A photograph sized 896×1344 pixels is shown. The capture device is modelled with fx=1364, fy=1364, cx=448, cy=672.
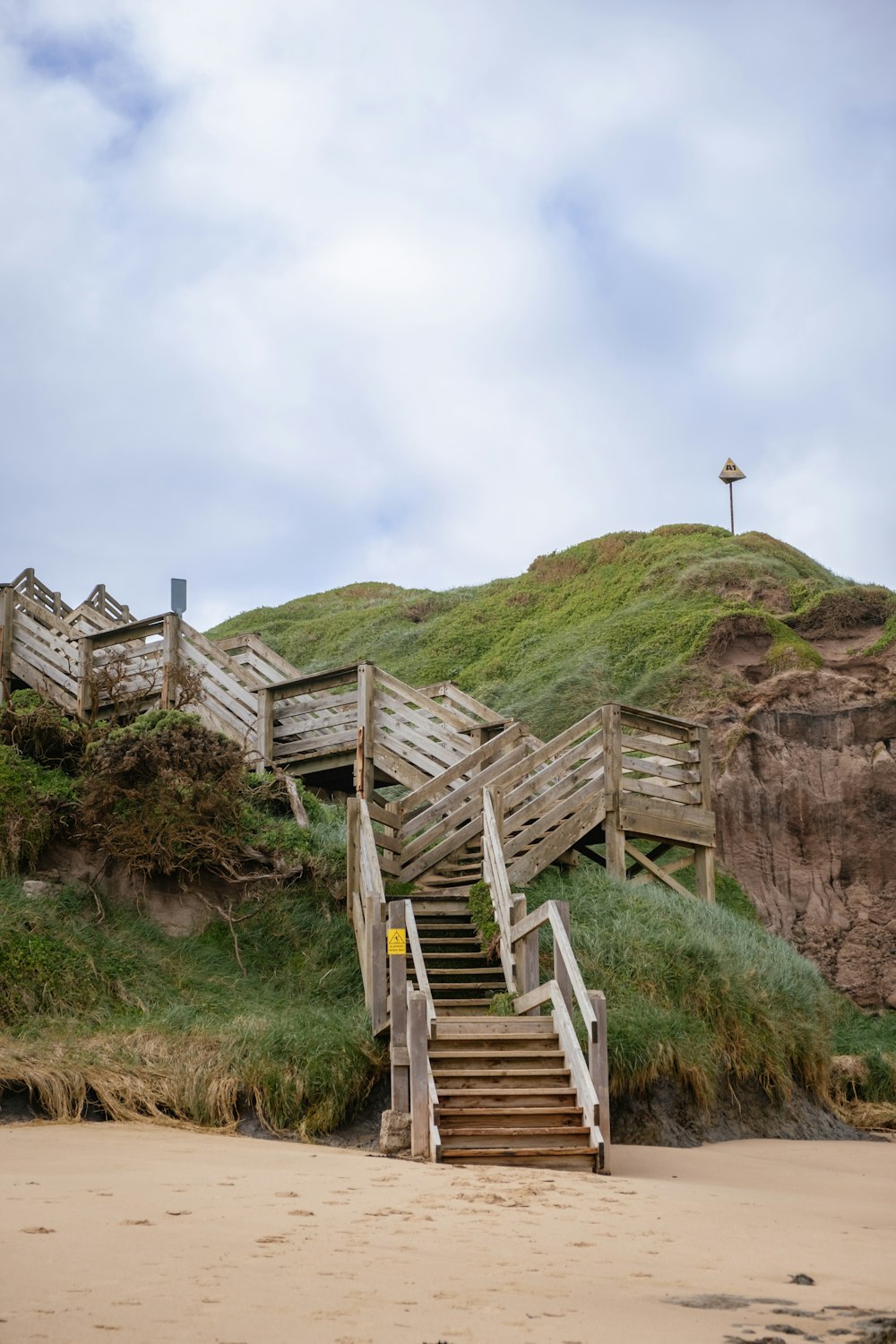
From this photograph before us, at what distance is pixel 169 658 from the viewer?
64.1 ft

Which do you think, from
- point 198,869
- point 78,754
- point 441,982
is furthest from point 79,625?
point 441,982

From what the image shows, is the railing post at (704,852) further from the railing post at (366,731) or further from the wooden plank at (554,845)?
the railing post at (366,731)

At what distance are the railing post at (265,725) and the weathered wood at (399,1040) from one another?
7.86m

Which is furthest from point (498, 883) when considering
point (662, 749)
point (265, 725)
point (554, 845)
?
point (265, 725)

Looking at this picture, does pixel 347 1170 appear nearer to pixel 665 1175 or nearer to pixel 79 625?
pixel 665 1175

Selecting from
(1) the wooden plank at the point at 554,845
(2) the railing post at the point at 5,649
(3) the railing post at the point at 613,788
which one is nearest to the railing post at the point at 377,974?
(1) the wooden plank at the point at 554,845

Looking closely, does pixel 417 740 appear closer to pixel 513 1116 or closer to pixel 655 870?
pixel 655 870

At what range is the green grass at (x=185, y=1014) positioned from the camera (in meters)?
11.1

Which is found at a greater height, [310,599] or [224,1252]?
[310,599]

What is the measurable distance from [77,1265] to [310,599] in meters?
41.4

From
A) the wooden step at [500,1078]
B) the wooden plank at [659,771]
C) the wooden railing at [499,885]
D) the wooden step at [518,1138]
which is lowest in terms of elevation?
the wooden step at [518,1138]

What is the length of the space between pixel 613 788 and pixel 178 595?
1210 cm

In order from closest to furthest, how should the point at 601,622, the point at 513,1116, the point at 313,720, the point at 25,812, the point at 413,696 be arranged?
the point at 513,1116 → the point at 25,812 → the point at 413,696 → the point at 313,720 → the point at 601,622

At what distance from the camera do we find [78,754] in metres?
17.1
